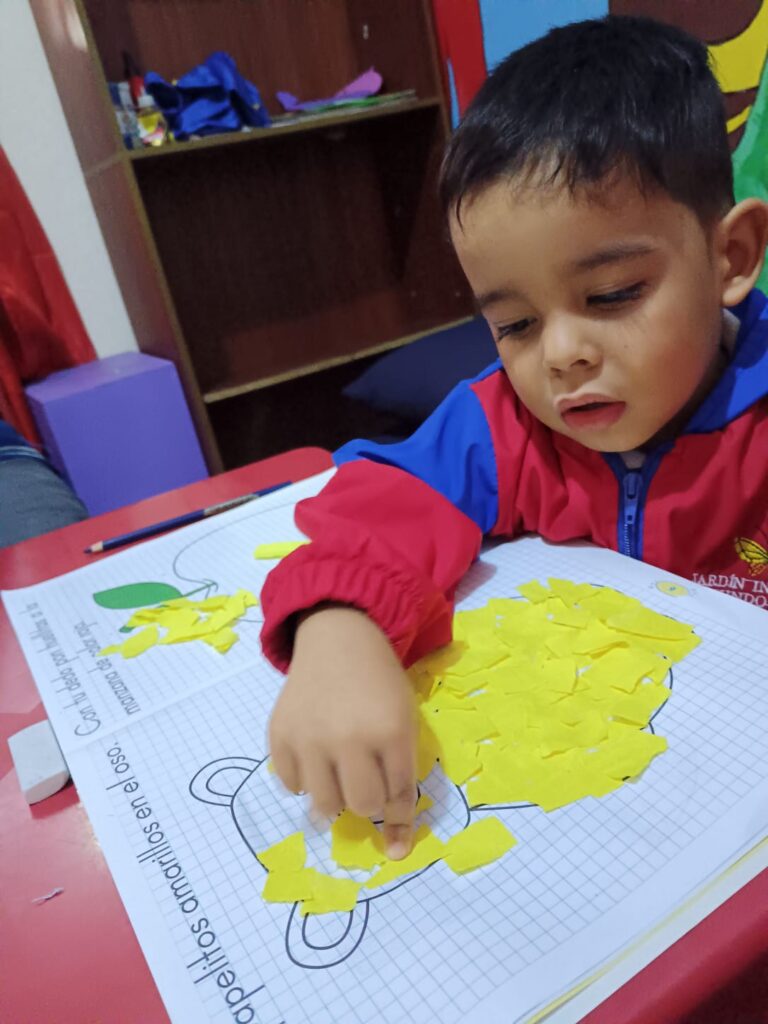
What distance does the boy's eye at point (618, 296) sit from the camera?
0.44 meters

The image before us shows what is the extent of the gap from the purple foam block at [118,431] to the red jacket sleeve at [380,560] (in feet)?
3.60

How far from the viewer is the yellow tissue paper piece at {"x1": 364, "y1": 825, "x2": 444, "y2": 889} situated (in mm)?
306

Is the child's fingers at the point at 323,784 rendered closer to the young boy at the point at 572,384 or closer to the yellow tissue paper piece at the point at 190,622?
the young boy at the point at 572,384

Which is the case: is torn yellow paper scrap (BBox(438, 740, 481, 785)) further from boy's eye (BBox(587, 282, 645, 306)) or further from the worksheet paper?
boy's eye (BBox(587, 282, 645, 306))

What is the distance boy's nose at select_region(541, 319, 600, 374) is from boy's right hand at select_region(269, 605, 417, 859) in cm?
21

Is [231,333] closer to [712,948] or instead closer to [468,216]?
[468,216]

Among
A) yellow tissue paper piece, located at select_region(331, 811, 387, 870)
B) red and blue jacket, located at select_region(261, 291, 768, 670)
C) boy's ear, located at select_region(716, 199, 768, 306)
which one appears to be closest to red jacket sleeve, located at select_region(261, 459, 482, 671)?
red and blue jacket, located at select_region(261, 291, 768, 670)

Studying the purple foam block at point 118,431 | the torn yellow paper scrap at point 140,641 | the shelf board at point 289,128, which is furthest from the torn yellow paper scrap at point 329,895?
the shelf board at point 289,128

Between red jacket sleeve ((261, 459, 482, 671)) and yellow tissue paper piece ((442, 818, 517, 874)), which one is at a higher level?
red jacket sleeve ((261, 459, 482, 671))

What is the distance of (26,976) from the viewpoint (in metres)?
0.30

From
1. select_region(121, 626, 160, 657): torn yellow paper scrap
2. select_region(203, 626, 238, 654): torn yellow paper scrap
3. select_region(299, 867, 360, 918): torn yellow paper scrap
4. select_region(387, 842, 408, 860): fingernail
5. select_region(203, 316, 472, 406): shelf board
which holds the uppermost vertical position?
select_region(299, 867, 360, 918): torn yellow paper scrap

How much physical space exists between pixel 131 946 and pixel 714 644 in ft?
1.02

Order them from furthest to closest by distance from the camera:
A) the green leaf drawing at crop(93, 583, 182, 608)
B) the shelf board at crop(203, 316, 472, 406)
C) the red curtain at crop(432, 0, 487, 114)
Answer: the shelf board at crop(203, 316, 472, 406)
the red curtain at crop(432, 0, 487, 114)
the green leaf drawing at crop(93, 583, 182, 608)

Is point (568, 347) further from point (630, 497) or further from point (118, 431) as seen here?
point (118, 431)
